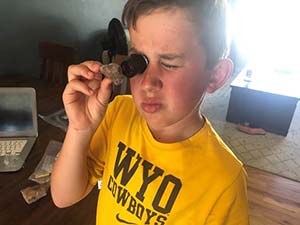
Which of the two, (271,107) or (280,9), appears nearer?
(271,107)

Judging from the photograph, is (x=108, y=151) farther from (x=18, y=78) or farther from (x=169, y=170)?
(x=18, y=78)

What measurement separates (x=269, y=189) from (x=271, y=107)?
1142mm

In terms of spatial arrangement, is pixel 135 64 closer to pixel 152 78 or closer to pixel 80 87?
pixel 152 78

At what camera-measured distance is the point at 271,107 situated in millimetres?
3207

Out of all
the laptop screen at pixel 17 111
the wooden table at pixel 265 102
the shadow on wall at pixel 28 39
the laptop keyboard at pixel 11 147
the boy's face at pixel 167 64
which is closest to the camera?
the boy's face at pixel 167 64

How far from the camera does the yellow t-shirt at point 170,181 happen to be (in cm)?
65

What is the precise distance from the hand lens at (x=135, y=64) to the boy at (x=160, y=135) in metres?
0.01

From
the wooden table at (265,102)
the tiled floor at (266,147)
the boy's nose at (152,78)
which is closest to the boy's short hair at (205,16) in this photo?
the boy's nose at (152,78)

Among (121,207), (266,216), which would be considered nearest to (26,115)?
(121,207)

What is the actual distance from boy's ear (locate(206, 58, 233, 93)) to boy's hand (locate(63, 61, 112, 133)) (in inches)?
9.1

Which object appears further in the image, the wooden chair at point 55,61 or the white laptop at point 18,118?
the wooden chair at point 55,61

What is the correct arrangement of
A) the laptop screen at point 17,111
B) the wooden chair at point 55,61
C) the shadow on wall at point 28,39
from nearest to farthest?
the laptop screen at point 17,111
the wooden chair at point 55,61
the shadow on wall at point 28,39

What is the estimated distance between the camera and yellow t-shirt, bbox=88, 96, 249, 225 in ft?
2.13

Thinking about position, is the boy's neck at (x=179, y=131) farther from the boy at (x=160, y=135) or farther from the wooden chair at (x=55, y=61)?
the wooden chair at (x=55, y=61)
